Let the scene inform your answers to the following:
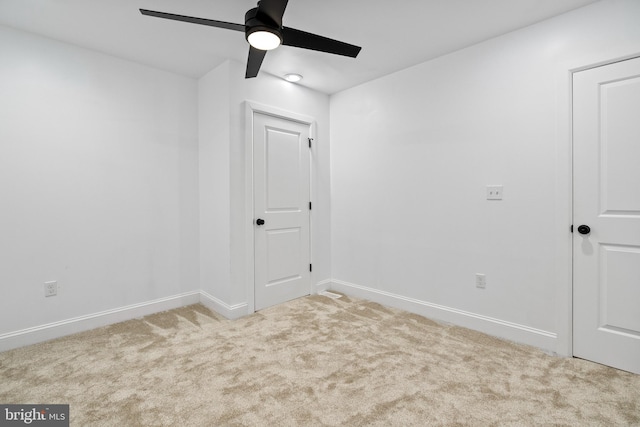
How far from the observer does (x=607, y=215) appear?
213 centimetres

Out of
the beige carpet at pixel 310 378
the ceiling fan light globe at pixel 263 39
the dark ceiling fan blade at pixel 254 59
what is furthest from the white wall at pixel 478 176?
the ceiling fan light globe at pixel 263 39

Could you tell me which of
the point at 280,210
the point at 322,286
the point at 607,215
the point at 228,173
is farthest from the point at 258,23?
the point at 322,286

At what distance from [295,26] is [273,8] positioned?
0.86 m

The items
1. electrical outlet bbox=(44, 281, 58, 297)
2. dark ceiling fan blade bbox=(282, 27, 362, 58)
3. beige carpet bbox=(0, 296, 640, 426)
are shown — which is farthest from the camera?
electrical outlet bbox=(44, 281, 58, 297)

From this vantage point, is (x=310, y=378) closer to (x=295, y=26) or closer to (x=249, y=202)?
(x=249, y=202)

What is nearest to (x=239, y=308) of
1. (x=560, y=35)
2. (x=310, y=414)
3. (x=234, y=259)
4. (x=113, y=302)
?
(x=234, y=259)

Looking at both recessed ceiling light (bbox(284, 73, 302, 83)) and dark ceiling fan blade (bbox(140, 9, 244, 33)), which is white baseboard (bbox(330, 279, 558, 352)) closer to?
recessed ceiling light (bbox(284, 73, 302, 83))

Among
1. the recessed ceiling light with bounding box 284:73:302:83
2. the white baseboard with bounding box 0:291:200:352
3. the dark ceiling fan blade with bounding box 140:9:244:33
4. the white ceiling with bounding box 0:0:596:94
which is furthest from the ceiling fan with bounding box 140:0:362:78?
the white baseboard with bounding box 0:291:200:352

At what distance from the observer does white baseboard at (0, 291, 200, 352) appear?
8.02ft

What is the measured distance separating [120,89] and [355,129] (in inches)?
94.2

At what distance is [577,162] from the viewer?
87.6 inches
